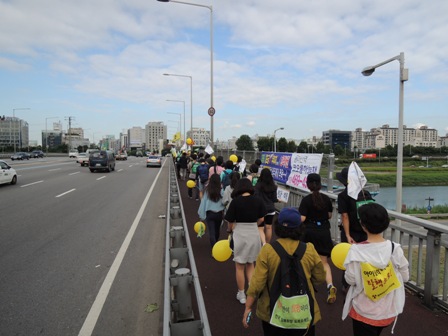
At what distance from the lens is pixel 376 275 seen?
2588mm

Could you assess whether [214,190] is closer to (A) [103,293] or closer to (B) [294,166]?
(A) [103,293]

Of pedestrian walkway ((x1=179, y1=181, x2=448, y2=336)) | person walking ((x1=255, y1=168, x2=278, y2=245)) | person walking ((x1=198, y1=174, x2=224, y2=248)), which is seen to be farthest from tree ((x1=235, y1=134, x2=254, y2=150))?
pedestrian walkway ((x1=179, y1=181, x2=448, y2=336))

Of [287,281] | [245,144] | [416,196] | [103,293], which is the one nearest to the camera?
[287,281]

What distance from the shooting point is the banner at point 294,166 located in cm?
817

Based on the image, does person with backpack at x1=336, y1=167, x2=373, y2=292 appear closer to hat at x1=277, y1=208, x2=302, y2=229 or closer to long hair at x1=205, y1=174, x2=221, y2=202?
hat at x1=277, y1=208, x2=302, y2=229

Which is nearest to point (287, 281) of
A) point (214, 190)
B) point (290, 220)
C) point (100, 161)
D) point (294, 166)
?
point (290, 220)

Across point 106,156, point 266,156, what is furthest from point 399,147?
point 106,156

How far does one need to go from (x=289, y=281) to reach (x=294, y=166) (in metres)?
6.87

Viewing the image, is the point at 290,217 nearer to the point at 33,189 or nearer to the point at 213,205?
the point at 213,205

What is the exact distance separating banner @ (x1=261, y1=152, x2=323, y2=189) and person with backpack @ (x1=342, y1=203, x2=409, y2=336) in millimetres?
5220

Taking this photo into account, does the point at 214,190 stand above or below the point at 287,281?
above

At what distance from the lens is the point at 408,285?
5.03m

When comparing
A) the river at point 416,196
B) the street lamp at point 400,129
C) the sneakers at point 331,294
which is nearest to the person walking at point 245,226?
the sneakers at point 331,294

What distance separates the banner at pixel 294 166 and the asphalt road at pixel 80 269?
146 inches
